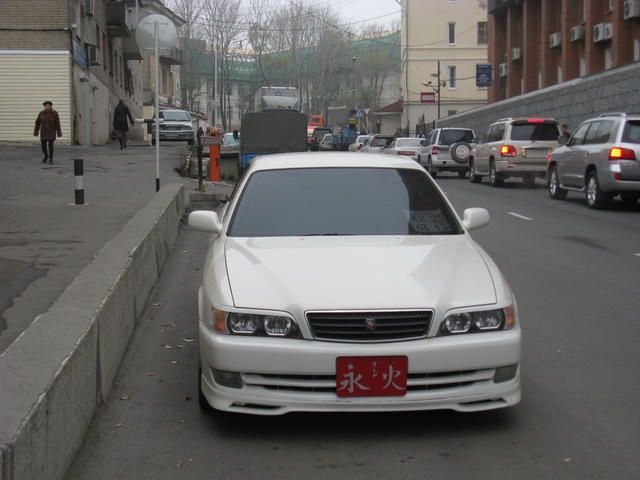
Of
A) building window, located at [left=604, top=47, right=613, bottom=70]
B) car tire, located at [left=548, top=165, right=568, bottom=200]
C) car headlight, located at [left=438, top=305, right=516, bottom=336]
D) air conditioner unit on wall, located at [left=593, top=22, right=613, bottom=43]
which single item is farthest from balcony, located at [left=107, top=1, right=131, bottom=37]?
car headlight, located at [left=438, top=305, right=516, bottom=336]

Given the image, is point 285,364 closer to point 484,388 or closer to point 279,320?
point 279,320

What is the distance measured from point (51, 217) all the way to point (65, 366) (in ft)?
30.9

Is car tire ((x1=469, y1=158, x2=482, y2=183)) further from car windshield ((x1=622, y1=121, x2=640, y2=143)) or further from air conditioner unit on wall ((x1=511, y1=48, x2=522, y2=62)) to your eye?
air conditioner unit on wall ((x1=511, y1=48, x2=522, y2=62))

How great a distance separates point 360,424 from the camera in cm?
504

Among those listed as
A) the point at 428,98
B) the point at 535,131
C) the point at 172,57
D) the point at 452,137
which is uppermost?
the point at 172,57

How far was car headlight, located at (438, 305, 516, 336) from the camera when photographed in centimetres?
475

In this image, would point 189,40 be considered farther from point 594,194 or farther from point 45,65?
point 594,194

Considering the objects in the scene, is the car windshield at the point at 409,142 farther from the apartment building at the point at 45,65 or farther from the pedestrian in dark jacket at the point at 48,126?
the pedestrian in dark jacket at the point at 48,126

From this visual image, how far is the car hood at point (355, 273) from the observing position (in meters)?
4.77

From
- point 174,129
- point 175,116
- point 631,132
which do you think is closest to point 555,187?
point 631,132

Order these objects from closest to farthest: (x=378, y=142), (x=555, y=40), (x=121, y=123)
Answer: (x=121, y=123) < (x=555, y=40) < (x=378, y=142)

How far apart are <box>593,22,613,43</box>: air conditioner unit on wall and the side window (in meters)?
16.6

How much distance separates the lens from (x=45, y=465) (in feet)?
12.5

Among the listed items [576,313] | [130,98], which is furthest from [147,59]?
[576,313]
